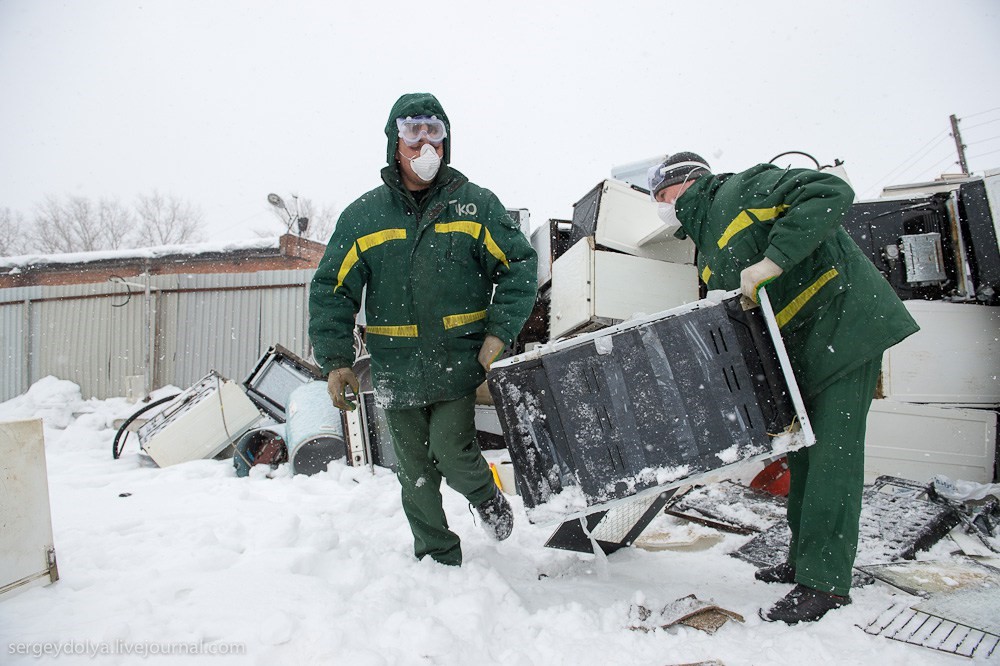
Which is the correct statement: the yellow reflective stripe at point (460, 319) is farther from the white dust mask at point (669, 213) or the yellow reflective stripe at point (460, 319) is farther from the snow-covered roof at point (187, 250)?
the snow-covered roof at point (187, 250)

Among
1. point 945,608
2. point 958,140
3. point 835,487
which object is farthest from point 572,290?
point 958,140

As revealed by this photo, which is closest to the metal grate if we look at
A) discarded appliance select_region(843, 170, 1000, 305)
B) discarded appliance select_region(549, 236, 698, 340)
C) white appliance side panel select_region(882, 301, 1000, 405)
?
white appliance side panel select_region(882, 301, 1000, 405)

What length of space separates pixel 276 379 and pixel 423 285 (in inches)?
150

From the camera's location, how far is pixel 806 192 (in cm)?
175

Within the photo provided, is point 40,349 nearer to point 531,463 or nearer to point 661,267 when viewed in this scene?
point 661,267

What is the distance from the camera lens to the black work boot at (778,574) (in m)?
2.04

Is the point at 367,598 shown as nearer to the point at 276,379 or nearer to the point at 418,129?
the point at 418,129

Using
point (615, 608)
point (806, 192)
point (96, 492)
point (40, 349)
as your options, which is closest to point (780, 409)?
point (806, 192)

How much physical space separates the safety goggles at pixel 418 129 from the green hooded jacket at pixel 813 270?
111 cm

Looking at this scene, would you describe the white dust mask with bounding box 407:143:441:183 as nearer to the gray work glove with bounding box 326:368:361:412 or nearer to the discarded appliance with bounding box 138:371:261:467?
the gray work glove with bounding box 326:368:361:412

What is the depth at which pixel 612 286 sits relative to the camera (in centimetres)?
405

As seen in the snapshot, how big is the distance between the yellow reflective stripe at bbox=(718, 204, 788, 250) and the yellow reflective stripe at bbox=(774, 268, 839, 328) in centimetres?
25

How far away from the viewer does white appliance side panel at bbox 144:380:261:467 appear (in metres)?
4.57

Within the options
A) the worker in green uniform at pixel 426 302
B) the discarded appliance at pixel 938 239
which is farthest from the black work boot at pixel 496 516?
the discarded appliance at pixel 938 239
